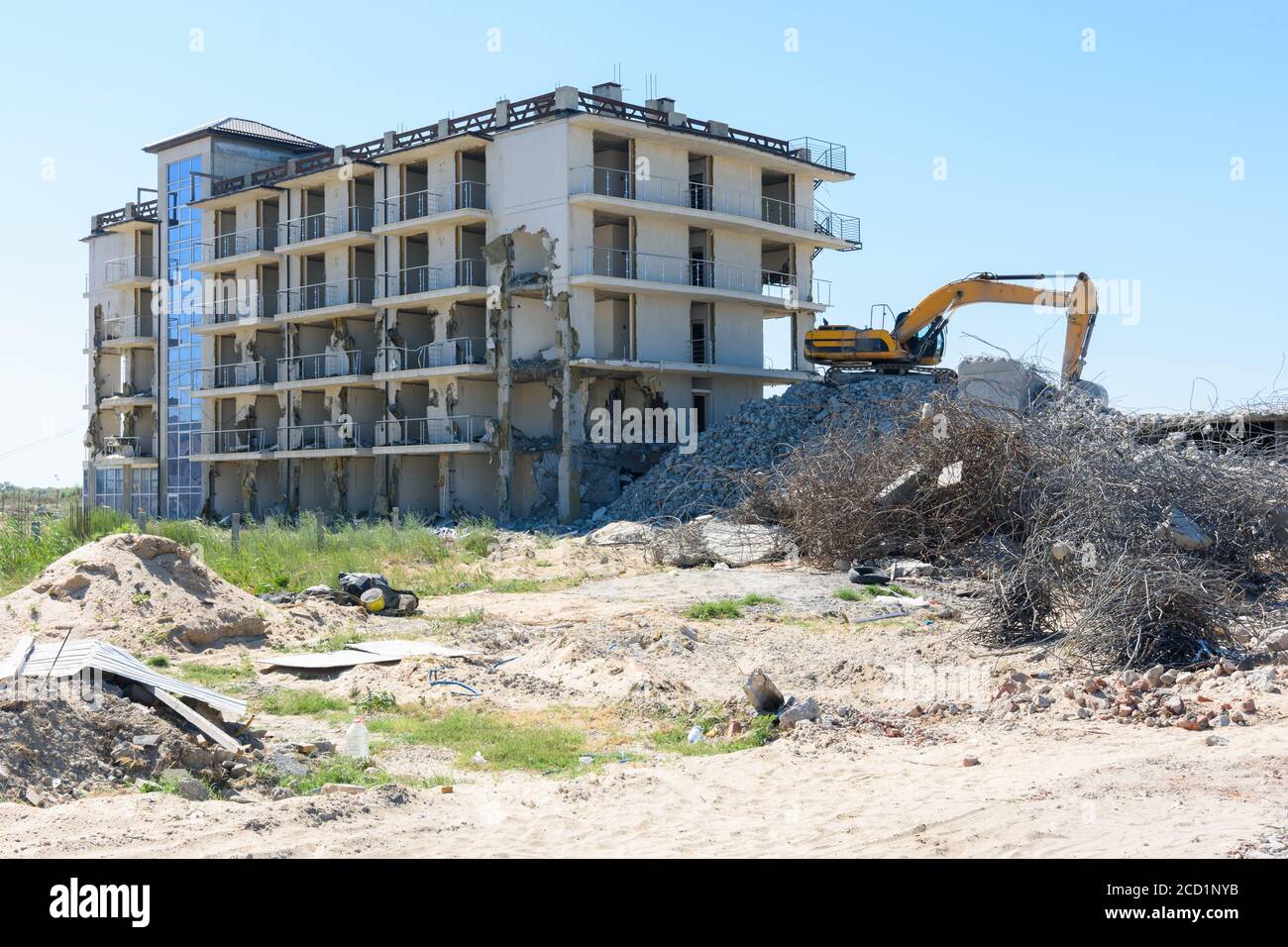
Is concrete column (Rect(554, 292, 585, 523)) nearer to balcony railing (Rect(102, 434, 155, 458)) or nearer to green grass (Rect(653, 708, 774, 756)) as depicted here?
balcony railing (Rect(102, 434, 155, 458))

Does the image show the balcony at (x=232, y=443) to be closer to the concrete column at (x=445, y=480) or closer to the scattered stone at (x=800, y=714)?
the concrete column at (x=445, y=480)

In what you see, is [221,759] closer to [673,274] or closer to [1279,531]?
[1279,531]

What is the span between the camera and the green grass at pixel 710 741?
9234mm

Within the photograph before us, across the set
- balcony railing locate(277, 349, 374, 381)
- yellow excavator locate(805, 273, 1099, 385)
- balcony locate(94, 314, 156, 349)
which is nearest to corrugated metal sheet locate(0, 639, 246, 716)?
yellow excavator locate(805, 273, 1099, 385)

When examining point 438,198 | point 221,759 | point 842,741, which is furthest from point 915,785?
point 438,198

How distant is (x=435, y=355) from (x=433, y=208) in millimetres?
4755

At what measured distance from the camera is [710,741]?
951 cm

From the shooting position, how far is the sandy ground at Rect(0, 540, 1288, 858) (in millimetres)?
6453

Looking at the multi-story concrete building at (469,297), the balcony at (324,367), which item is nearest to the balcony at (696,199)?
the multi-story concrete building at (469,297)

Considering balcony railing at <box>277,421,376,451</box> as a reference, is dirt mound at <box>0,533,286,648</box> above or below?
below

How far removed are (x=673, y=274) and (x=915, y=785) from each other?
31.1m

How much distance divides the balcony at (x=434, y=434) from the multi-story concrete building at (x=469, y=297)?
0.11 m

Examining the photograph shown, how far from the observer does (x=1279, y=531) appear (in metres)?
14.6

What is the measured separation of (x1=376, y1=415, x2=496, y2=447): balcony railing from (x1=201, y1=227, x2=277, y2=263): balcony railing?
33.7ft
